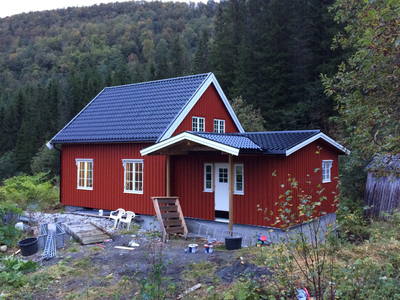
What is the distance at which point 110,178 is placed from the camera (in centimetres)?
1530

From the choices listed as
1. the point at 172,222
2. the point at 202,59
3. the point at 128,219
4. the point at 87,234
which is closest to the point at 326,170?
the point at 172,222

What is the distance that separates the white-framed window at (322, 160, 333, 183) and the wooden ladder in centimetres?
585

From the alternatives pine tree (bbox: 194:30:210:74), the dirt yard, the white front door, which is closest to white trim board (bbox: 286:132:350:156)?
the white front door

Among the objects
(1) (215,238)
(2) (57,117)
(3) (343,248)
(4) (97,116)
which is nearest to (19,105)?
(2) (57,117)

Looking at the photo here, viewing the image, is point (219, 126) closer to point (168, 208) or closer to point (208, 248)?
point (168, 208)

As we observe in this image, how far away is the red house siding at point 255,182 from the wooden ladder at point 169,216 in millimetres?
838

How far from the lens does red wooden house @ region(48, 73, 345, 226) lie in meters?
11.5

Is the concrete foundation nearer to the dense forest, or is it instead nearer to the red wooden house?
the red wooden house

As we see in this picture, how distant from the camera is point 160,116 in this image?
14539 mm

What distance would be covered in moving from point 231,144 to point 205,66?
102 feet

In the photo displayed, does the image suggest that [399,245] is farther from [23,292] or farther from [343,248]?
[23,292]

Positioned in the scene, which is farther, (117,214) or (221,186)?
(117,214)

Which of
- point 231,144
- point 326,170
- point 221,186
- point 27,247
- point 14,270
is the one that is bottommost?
point 14,270

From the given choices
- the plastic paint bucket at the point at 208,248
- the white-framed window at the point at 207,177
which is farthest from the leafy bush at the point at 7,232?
the white-framed window at the point at 207,177
